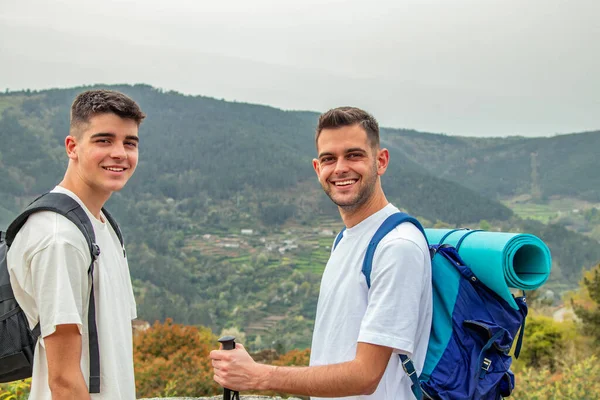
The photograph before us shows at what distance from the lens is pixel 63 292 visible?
164cm

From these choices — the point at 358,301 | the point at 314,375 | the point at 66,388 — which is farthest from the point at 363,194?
the point at 66,388

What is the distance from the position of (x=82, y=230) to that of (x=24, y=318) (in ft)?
1.08

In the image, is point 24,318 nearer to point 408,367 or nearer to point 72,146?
point 72,146

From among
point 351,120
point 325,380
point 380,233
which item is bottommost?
point 325,380

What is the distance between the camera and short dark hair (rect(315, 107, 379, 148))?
1.99 meters

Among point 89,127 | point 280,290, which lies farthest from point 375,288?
point 280,290

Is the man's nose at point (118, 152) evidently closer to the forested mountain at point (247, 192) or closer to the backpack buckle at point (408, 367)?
the backpack buckle at point (408, 367)

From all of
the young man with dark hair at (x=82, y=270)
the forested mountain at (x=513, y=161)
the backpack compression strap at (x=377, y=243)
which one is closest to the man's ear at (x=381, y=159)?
the backpack compression strap at (x=377, y=243)

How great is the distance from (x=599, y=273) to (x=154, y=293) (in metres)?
40.3

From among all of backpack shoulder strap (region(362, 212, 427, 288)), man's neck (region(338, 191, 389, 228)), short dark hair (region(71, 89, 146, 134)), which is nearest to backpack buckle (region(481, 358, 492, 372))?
backpack shoulder strap (region(362, 212, 427, 288))

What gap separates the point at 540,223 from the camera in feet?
236

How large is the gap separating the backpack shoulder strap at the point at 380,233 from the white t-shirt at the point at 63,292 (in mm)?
891

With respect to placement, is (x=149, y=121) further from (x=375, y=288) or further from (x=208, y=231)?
(x=375, y=288)

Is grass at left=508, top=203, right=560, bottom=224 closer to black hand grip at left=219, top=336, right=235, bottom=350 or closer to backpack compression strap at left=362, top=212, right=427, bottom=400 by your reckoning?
backpack compression strap at left=362, top=212, right=427, bottom=400
